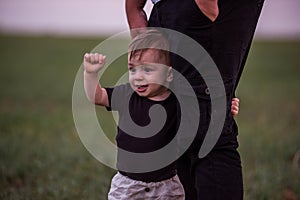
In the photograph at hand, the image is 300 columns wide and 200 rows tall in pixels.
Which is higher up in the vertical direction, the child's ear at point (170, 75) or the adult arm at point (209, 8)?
the adult arm at point (209, 8)

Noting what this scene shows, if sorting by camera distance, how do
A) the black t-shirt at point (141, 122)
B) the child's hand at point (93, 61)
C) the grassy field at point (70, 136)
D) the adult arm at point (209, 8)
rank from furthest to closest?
the grassy field at point (70, 136)
the black t-shirt at point (141, 122)
the child's hand at point (93, 61)
the adult arm at point (209, 8)

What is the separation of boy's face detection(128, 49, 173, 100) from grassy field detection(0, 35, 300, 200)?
118 centimetres

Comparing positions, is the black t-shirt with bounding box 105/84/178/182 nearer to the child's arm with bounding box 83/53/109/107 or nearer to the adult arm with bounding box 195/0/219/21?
the child's arm with bounding box 83/53/109/107

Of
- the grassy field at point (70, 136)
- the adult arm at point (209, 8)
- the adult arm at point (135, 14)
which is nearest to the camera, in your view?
the adult arm at point (209, 8)

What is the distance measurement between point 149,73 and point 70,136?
9.99 feet

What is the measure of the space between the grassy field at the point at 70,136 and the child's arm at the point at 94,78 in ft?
3.59

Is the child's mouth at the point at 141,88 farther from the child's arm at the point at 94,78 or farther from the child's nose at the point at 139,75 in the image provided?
the child's arm at the point at 94,78

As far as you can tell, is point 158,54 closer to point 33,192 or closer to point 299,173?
point 33,192

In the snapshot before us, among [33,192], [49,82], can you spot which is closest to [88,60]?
[33,192]

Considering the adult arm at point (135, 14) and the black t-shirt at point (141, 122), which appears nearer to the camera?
the black t-shirt at point (141, 122)

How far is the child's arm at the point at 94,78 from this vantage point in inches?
97.3

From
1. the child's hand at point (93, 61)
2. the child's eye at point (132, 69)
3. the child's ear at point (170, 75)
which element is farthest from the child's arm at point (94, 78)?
the child's ear at point (170, 75)

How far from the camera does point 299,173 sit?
417cm

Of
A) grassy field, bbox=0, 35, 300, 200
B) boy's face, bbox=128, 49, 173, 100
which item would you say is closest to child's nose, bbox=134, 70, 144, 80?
boy's face, bbox=128, 49, 173, 100
